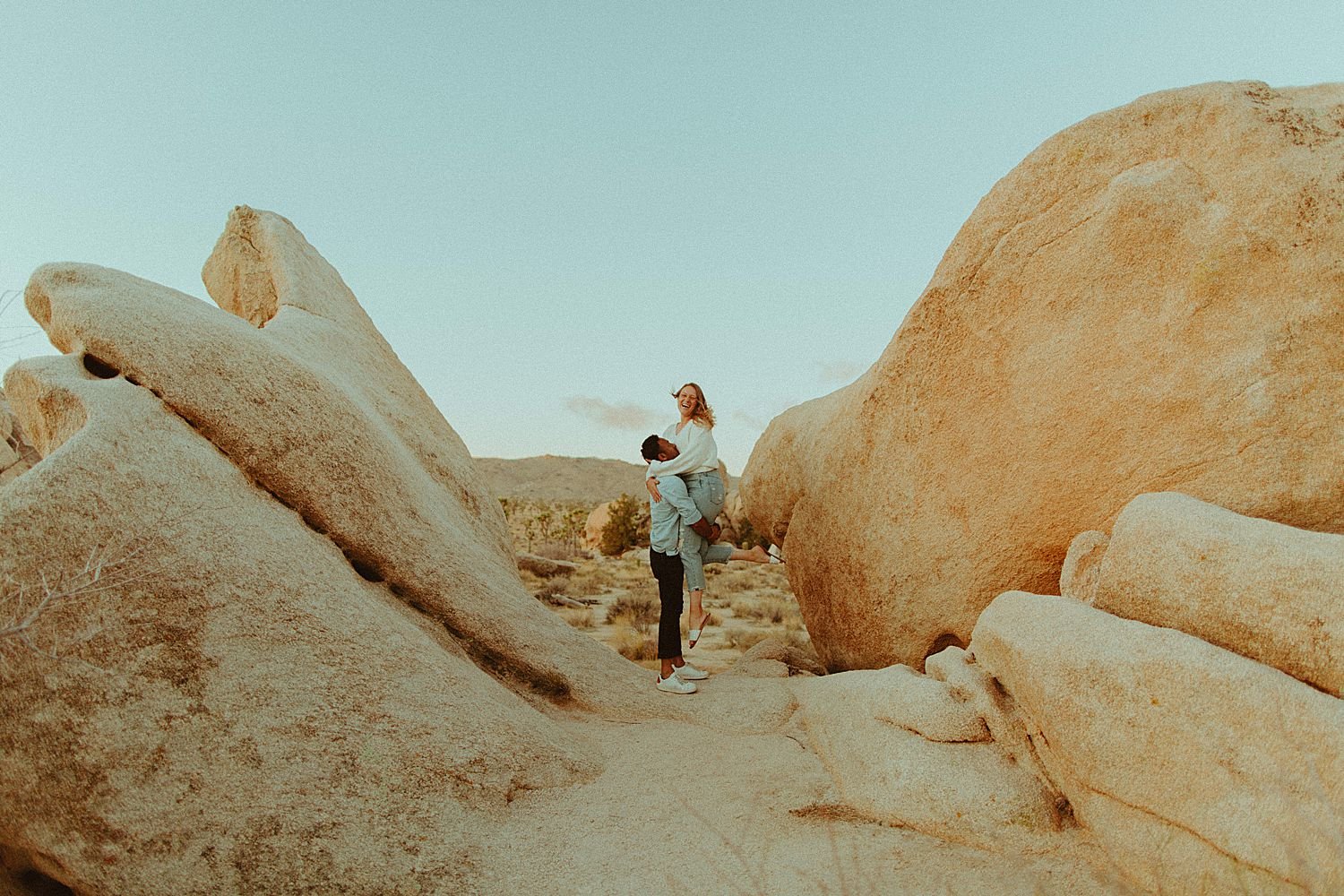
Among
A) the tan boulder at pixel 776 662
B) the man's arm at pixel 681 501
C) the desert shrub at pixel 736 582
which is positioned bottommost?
the desert shrub at pixel 736 582

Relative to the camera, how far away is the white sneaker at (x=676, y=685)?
5.76 metres

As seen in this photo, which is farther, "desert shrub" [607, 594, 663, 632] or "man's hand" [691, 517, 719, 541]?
"desert shrub" [607, 594, 663, 632]

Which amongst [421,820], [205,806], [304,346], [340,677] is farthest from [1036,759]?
[304,346]

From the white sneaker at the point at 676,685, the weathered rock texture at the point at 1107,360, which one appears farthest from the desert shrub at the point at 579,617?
the weathered rock texture at the point at 1107,360

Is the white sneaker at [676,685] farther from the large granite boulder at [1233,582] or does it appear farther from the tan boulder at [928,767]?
the large granite boulder at [1233,582]

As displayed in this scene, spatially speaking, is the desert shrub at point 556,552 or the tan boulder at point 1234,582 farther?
the desert shrub at point 556,552

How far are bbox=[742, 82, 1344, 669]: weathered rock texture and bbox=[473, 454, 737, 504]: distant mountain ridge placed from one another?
72.1 metres

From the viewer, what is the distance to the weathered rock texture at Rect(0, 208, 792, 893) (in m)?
3.14

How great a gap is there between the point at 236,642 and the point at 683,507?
11.7ft

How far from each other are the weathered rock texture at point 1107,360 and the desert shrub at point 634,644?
3610 mm

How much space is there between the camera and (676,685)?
5.79 metres

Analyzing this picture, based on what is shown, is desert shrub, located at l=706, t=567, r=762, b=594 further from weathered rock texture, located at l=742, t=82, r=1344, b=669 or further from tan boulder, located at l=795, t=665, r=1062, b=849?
tan boulder, located at l=795, t=665, r=1062, b=849

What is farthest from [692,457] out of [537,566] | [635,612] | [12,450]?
[537,566]

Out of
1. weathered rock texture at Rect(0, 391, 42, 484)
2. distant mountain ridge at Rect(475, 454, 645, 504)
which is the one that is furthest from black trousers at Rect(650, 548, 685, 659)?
distant mountain ridge at Rect(475, 454, 645, 504)
